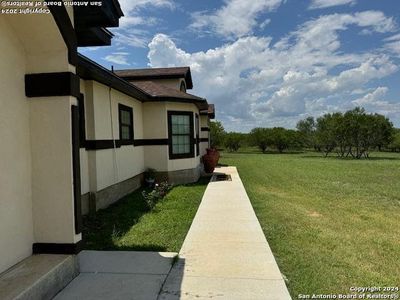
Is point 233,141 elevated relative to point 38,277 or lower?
elevated

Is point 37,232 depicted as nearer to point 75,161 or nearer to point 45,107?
point 75,161

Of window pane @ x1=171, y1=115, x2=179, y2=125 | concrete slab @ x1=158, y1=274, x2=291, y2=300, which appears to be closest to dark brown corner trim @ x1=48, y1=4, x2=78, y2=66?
concrete slab @ x1=158, y1=274, x2=291, y2=300

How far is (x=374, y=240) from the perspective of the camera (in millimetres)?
5957

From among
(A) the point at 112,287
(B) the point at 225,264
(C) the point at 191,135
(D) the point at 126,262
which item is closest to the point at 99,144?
(D) the point at 126,262

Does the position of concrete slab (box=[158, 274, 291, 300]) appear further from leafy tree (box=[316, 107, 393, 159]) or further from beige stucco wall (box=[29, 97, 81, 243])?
leafy tree (box=[316, 107, 393, 159])

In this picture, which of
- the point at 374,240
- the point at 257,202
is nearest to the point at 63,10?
the point at 374,240

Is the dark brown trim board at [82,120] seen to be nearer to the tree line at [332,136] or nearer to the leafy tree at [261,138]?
the tree line at [332,136]

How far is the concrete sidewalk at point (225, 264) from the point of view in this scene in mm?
3777

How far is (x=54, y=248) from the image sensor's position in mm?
4113

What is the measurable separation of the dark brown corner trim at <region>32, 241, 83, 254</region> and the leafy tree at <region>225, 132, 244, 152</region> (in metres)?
49.3

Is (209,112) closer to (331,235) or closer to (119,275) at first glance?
(331,235)

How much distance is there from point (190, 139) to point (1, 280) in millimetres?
10482

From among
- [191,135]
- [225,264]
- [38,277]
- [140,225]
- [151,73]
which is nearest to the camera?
[38,277]

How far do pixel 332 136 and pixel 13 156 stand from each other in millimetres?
39840
